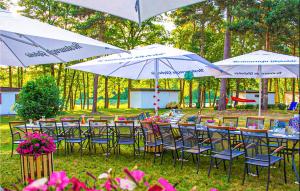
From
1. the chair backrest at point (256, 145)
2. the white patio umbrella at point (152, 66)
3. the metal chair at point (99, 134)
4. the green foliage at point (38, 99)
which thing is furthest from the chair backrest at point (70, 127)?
the green foliage at point (38, 99)

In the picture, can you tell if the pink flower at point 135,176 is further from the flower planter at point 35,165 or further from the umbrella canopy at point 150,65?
the umbrella canopy at point 150,65

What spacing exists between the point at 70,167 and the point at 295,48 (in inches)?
225

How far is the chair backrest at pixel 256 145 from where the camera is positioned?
495 centimetres

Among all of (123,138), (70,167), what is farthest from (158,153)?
(70,167)

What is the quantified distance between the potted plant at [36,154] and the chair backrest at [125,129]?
206 cm

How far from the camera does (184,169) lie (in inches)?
249

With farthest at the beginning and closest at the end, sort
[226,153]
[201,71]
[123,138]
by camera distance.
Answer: [201,71] → [123,138] → [226,153]

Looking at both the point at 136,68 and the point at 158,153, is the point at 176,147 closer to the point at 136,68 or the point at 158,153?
the point at 158,153

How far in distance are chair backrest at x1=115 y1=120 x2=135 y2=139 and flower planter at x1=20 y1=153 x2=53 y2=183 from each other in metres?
2.07

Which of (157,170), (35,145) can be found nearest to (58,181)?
(35,145)

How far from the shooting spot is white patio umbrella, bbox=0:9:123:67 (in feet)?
→ 10.4

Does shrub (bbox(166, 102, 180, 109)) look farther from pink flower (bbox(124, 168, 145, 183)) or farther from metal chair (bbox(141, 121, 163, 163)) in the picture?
pink flower (bbox(124, 168, 145, 183))

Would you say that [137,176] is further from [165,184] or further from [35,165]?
[35,165]

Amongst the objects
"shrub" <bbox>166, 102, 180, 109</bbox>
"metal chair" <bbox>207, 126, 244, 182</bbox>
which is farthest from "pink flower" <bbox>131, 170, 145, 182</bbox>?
"shrub" <bbox>166, 102, 180, 109</bbox>
